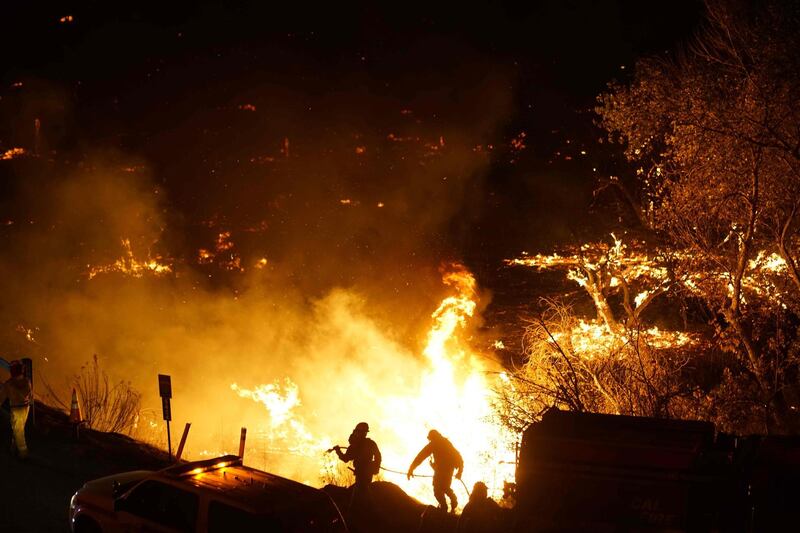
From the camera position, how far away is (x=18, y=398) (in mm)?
10969

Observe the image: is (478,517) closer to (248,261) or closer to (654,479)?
(654,479)

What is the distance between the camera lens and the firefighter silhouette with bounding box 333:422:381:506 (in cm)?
1028

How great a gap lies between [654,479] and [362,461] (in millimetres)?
4240

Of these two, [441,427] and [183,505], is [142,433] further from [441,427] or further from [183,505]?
[183,505]

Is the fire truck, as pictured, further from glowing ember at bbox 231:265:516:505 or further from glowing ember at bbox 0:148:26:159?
glowing ember at bbox 0:148:26:159

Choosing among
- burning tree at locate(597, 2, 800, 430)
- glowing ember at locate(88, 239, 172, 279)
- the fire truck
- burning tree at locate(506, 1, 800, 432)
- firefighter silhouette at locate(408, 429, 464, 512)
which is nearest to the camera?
the fire truck

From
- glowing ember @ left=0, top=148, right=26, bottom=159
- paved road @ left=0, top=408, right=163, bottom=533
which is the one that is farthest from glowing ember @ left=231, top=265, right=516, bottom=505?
glowing ember @ left=0, top=148, right=26, bottom=159

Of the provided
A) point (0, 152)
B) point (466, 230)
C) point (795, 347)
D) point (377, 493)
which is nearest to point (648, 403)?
point (795, 347)

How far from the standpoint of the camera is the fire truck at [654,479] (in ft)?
24.8

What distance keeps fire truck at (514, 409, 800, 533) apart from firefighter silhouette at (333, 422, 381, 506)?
2.86 metres

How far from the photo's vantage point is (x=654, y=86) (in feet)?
49.2

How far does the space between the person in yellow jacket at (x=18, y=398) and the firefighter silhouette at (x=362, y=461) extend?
197 inches

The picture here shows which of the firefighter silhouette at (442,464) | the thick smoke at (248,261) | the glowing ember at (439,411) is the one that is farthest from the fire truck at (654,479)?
the thick smoke at (248,261)

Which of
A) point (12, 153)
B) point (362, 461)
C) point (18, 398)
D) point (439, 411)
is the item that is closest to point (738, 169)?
point (362, 461)
